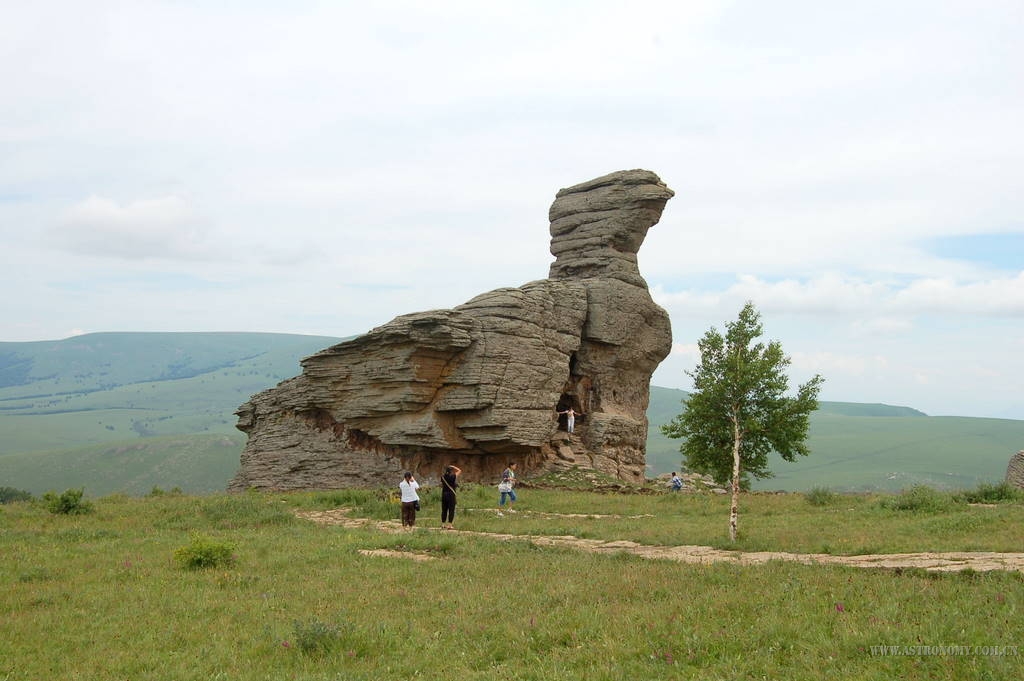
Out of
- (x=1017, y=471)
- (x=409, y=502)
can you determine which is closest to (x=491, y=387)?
(x=409, y=502)

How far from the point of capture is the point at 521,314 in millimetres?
40531

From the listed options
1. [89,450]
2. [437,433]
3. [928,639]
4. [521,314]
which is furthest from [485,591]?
[89,450]

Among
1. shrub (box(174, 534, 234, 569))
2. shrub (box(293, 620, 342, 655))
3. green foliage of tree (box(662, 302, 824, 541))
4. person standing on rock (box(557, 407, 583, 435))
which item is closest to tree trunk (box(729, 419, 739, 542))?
green foliage of tree (box(662, 302, 824, 541))

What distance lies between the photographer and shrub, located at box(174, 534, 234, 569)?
17766mm

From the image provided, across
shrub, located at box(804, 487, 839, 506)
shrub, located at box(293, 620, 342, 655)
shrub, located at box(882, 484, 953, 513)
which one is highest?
shrub, located at box(882, 484, 953, 513)

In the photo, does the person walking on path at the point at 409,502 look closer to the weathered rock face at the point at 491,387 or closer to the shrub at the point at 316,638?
the weathered rock face at the point at 491,387

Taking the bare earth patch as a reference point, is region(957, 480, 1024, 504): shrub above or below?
above

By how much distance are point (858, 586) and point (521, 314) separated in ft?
96.6

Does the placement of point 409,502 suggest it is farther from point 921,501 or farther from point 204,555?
point 921,501

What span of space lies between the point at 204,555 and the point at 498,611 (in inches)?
345

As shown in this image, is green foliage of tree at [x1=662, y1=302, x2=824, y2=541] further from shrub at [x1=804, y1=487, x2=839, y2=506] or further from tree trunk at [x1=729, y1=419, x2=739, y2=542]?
shrub at [x1=804, y1=487, x2=839, y2=506]

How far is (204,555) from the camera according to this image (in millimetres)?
17812

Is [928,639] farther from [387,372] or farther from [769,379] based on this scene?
[387,372]

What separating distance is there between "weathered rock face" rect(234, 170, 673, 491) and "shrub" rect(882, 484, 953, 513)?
18480 mm
